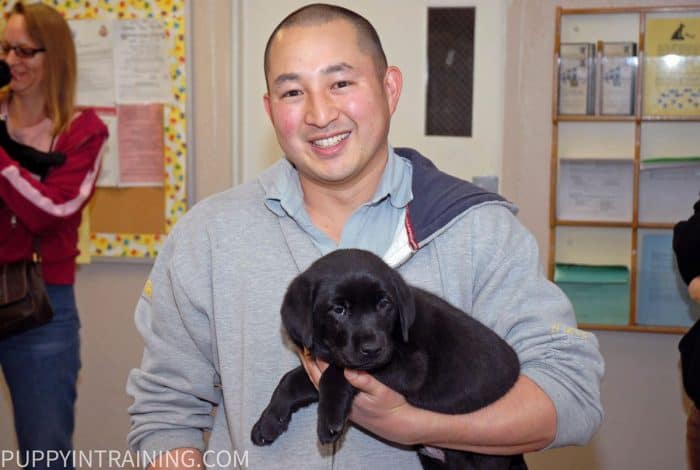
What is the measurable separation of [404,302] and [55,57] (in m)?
2.00

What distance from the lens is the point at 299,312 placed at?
1344 millimetres

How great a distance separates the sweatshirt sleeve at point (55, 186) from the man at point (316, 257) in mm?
1080

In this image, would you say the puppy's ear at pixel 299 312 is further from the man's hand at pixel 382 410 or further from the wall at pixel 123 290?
the wall at pixel 123 290

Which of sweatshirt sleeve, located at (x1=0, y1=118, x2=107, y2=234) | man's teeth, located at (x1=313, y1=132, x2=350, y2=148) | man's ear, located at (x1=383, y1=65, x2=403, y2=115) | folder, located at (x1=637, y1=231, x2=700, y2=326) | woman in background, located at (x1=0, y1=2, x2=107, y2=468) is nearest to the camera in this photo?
man's teeth, located at (x1=313, y1=132, x2=350, y2=148)

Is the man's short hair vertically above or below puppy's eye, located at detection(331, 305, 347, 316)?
above

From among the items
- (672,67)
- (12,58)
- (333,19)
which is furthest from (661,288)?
(12,58)

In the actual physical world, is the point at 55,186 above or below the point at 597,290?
above

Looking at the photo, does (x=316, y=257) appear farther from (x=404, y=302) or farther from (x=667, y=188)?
(x=667, y=188)

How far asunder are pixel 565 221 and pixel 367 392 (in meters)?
2.36

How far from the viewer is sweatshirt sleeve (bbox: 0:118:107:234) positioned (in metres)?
2.47

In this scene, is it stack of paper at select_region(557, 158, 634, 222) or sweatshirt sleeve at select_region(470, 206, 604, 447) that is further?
stack of paper at select_region(557, 158, 634, 222)

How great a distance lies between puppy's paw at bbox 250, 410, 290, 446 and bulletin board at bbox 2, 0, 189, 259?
2.38 metres

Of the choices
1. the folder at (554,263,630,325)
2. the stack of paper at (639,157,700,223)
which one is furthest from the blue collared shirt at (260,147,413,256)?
the stack of paper at (639,157,700,223)

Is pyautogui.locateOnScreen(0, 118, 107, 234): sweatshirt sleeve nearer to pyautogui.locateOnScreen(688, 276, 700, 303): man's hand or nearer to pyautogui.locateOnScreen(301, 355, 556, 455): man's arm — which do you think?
pyautogui.locateOnScreen(301, 355, 556, 455): man's arm
